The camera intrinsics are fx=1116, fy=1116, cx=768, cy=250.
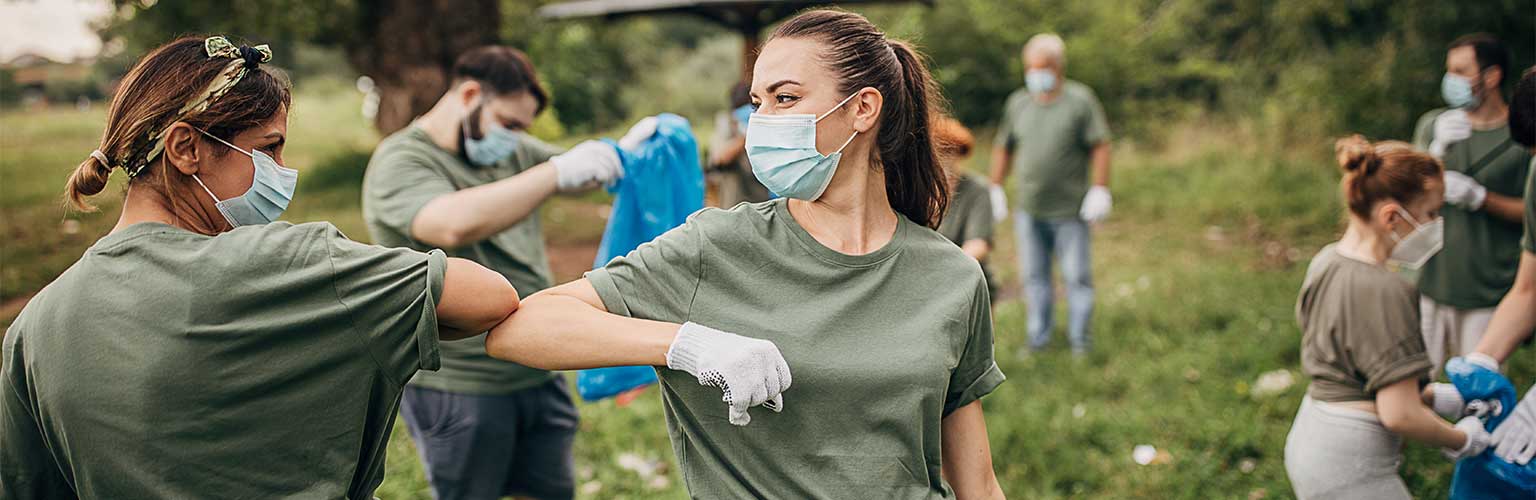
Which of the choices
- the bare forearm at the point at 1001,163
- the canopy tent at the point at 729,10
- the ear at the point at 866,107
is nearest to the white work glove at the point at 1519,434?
the ear at the point at 866,107

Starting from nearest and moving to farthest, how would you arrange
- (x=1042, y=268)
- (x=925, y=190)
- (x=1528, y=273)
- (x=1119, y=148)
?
(x=925, y=190)
(x=1528, y=273)
(x=1042, y=268)
(x=1119, y=148)

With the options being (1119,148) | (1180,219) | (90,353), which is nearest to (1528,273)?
(90,353)

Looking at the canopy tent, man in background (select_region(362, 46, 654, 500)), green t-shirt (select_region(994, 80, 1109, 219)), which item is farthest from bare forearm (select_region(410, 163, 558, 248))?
the canopy tent

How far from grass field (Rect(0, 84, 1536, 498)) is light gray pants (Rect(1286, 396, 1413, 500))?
52.9 inches

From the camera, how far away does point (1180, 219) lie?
36.3 feet

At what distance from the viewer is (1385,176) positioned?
3.14 metres

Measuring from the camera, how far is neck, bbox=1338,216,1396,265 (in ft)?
10.2

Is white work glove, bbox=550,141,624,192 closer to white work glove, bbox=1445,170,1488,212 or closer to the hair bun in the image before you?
the hair bun

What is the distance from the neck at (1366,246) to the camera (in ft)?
10.2

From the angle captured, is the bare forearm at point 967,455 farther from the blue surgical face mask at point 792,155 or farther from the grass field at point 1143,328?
the grass field at point 1143,328

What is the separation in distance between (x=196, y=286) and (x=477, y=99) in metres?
1.88

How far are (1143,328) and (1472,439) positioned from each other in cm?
384

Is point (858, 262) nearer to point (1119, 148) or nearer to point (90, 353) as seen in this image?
point (90, 353)

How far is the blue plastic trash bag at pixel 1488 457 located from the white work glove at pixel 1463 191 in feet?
3.81
